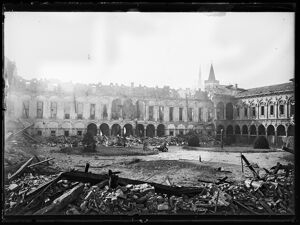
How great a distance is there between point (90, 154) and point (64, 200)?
1172mm

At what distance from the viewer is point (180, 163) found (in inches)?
229

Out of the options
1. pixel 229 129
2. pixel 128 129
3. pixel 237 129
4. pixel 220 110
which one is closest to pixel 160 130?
pixel 128 129

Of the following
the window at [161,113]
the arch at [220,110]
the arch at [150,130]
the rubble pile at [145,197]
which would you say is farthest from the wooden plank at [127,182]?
the arch at [220,110]

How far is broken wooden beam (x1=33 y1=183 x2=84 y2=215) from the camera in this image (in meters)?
5.20

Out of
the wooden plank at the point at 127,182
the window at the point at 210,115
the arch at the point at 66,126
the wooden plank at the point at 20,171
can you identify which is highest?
the window at the point at 210,115

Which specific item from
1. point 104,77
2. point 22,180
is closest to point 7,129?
point 22,180

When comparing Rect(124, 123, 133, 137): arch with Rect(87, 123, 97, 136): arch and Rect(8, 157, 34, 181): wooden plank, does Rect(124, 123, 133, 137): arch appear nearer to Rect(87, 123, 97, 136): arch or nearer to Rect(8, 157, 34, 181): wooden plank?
Rect(87, 123, 97, 136): arch

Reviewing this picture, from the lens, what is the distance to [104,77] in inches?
224

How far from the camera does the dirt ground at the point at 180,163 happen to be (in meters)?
5.67

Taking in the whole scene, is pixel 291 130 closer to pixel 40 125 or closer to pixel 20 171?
pixel 40 125

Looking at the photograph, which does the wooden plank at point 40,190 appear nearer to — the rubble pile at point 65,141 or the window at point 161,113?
the rubble pile at point 65,141

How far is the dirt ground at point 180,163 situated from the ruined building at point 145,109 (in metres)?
0.49

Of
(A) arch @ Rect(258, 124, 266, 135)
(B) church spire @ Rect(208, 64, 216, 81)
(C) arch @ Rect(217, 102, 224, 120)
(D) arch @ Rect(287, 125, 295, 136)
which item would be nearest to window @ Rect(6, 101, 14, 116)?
(B) church spire @ Rect(208, 64, 216, 81)
